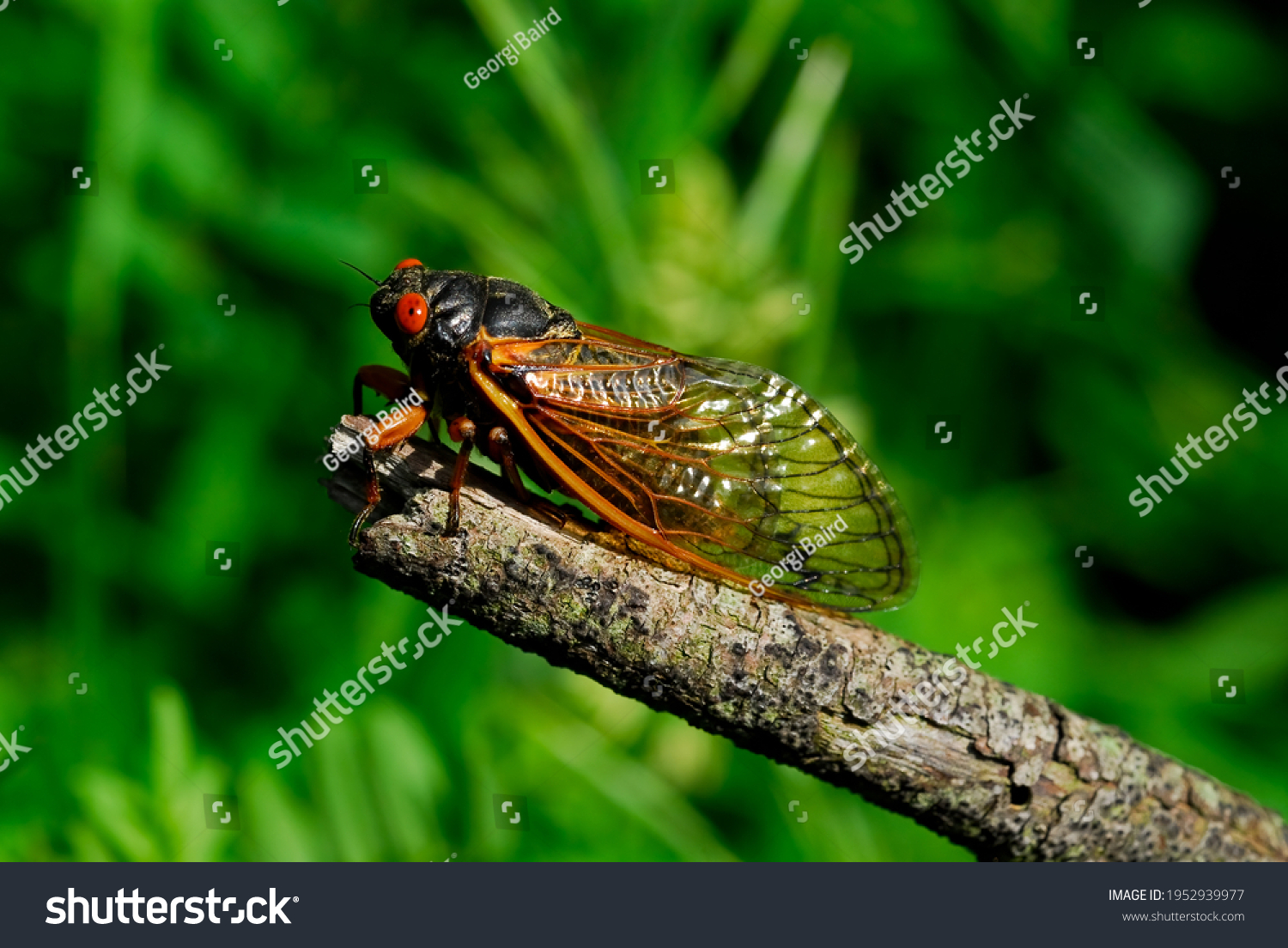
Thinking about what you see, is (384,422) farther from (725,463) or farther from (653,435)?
(725,463)

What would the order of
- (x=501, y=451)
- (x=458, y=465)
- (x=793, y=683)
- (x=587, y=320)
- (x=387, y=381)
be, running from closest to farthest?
(x=793, y=683)
(x=458, y=465)
(x=501, y=451)
(x=387, y=381)
(x=587, y=320)

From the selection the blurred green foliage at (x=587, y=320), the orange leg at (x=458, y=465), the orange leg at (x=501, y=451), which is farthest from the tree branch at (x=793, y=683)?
the blurred green foliage at (x=587, y=320)

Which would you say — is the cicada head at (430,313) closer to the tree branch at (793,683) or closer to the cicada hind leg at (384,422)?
the cicada hind leg at (384,422)

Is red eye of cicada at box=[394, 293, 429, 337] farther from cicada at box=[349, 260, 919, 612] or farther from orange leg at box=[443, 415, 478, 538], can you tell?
orange leg at box=[443, 415, 478, 538]

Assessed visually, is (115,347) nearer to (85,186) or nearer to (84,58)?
(85,186)

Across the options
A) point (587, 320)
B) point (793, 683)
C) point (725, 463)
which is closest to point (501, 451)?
point (725, 463)

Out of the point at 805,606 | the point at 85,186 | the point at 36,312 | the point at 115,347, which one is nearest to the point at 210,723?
the point at 115,347

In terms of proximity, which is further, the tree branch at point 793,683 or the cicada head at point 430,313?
the cicada head at point 430,313
